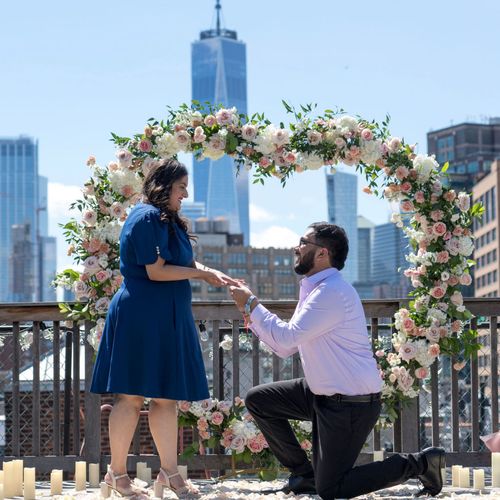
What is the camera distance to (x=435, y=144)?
19212 centimetres

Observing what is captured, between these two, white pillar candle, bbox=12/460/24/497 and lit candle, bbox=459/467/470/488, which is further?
lit candle, bbox=459/467/470/488

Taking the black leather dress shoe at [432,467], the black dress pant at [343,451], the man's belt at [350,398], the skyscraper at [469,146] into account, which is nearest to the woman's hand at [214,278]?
the black dress pant at [343,451]

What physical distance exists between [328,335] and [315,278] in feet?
0.98

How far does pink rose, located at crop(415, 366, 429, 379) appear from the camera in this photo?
756 cm

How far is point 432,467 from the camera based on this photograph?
580 cm

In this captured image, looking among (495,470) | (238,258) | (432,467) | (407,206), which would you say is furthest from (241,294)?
(238,258)

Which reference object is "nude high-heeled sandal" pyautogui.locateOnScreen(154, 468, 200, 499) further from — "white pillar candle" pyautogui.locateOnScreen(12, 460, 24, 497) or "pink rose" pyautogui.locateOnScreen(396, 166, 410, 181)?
"pink rose" pyautogui.locateOnScreen(396, 166, 410, 181)

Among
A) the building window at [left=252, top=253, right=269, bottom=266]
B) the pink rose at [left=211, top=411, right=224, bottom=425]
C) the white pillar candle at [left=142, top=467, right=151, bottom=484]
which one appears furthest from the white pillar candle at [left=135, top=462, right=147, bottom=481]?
the building window at [left=252, top=253, right=269, bottom=266]

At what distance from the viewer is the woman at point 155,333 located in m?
5.93

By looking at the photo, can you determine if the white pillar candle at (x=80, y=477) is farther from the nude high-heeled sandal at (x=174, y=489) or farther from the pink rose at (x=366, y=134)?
the pink rose at (x=366, y=134)

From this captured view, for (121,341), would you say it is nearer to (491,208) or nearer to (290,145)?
(290,145)

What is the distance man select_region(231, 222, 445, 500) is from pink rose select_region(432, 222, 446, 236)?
201 centimetres

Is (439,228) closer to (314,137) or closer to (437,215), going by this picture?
(437,215)

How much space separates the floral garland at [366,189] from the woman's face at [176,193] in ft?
5.47
